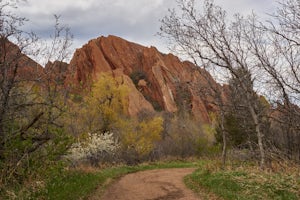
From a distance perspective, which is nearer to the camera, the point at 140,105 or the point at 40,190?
the point at 40,190

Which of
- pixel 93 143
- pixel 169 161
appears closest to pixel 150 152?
pixel 169 161

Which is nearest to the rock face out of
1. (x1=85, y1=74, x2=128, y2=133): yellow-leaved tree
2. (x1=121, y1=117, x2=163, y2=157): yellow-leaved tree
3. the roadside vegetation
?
(x1=121, y1=117, x2=163, y2=157): yellow-leaved tree

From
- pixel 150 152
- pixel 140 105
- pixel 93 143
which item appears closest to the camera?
pixel 93 143

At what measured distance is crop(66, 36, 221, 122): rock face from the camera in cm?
7288

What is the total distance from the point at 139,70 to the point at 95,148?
194ft

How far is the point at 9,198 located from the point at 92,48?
240ft

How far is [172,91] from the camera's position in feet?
260

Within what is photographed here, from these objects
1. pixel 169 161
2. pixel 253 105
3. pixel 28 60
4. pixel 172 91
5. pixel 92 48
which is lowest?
pixel 169 161

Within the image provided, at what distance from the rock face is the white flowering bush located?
118 feet

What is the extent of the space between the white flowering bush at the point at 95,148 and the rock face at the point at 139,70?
35.9m

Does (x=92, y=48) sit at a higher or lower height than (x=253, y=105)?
higher

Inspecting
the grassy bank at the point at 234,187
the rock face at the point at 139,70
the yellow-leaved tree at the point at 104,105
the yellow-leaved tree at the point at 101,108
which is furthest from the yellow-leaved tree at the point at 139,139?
the rock face at the point at 139,70

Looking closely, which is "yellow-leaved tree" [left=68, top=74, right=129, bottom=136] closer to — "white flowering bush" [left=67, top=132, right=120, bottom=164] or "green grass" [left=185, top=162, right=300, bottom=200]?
"white flowering bush" [left=67, top=132, right=120, bottom=164]

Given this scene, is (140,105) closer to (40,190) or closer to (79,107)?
(79,107)
